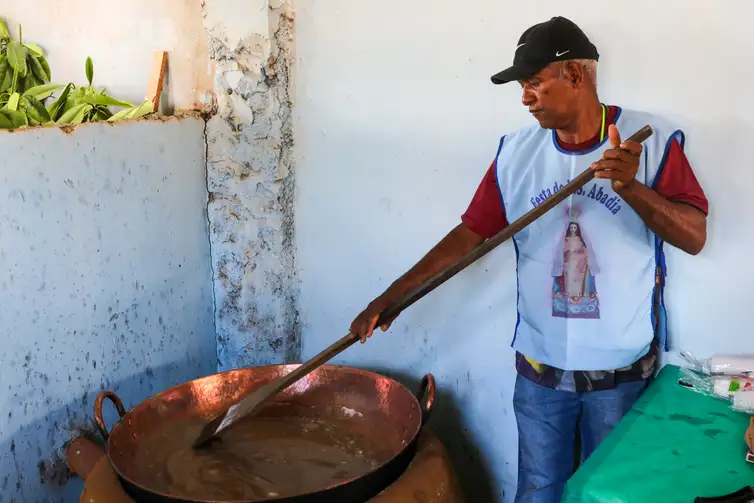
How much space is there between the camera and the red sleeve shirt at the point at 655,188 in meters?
1.32

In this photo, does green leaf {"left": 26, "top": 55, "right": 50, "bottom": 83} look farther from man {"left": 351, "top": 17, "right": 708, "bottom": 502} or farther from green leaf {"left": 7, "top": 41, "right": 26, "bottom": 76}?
man {"left": 351, "top": 17, "right": 708, "bottom": 502}

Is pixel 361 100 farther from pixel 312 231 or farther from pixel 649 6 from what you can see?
pixel 649 6

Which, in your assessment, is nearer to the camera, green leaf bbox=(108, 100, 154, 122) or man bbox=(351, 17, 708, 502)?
man bbox=(351, 17, 708, 502)

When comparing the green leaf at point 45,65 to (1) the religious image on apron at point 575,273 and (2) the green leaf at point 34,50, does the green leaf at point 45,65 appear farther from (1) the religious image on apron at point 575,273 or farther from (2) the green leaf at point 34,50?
(1) the religious image on apron at point 575,273

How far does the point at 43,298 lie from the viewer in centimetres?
168

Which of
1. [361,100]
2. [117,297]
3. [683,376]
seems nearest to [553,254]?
[683,376]

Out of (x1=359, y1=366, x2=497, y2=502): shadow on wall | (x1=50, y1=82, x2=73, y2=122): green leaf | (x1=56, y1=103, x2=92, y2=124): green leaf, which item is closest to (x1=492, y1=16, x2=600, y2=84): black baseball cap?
(x1=359, y1=366, x2=497, y2=502): shadow on wall

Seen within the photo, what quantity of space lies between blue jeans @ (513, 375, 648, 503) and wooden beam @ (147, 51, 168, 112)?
1353mm

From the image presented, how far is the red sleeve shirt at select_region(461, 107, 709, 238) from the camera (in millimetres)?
1318

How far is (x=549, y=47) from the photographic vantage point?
4.22 feet

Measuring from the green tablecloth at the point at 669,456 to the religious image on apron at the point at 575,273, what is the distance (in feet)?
0.72

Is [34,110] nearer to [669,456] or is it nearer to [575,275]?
[575,275]

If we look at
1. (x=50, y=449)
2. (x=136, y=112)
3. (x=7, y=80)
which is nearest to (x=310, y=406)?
(x=50, y=449)

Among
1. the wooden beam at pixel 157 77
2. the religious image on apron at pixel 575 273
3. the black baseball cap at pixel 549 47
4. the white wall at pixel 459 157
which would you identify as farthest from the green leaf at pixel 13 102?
the religious image on apron at pixel 575 273
